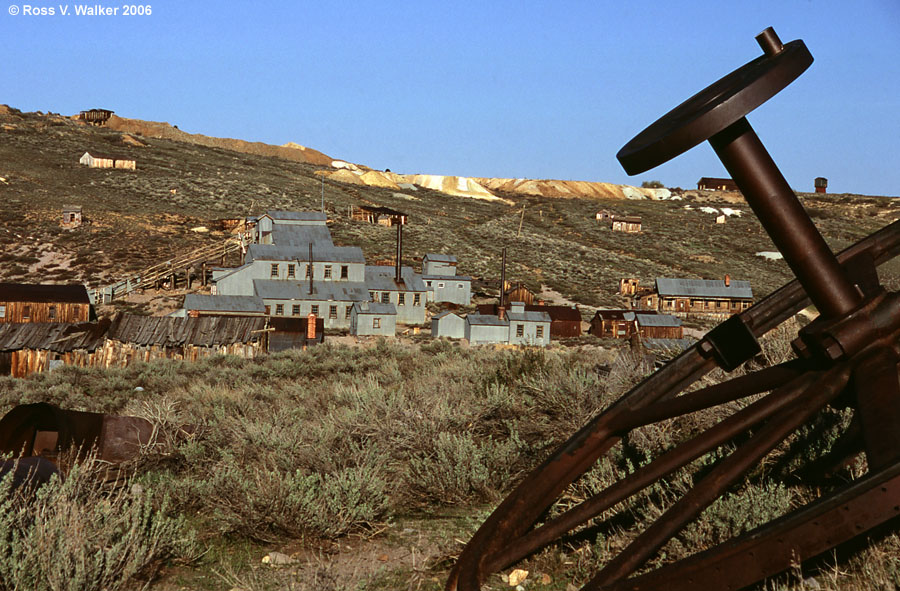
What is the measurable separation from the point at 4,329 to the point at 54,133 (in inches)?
3294

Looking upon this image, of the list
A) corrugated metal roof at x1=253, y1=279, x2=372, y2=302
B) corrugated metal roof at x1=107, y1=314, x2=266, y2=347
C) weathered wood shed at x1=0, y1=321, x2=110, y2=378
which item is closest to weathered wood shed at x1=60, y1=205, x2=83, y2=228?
corrugated metal roof at x1=253, y1=279, x2=372, y2=302

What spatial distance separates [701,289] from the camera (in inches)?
2360

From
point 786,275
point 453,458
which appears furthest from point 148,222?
point 453,458

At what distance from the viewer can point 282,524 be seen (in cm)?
486

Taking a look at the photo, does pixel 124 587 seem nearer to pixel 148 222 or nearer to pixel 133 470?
pixel 133 470

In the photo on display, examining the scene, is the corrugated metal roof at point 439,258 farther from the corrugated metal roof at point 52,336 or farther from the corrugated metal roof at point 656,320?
the corrugated metal roof at point 52,336

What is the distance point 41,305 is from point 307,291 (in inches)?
576

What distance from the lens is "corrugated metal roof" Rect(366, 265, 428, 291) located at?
161 feet

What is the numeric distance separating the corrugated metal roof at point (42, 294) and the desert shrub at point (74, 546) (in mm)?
38209

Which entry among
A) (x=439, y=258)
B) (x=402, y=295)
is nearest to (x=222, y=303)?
(x=402, y=295)

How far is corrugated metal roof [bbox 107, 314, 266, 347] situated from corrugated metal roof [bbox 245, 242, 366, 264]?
17578mm

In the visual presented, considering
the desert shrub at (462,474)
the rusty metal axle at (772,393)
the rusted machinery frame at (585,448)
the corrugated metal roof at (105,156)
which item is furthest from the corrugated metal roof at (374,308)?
the corrugated metal roof at (105,156)

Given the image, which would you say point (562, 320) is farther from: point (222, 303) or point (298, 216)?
point (298, 216)

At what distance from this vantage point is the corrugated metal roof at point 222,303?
1654 inches
